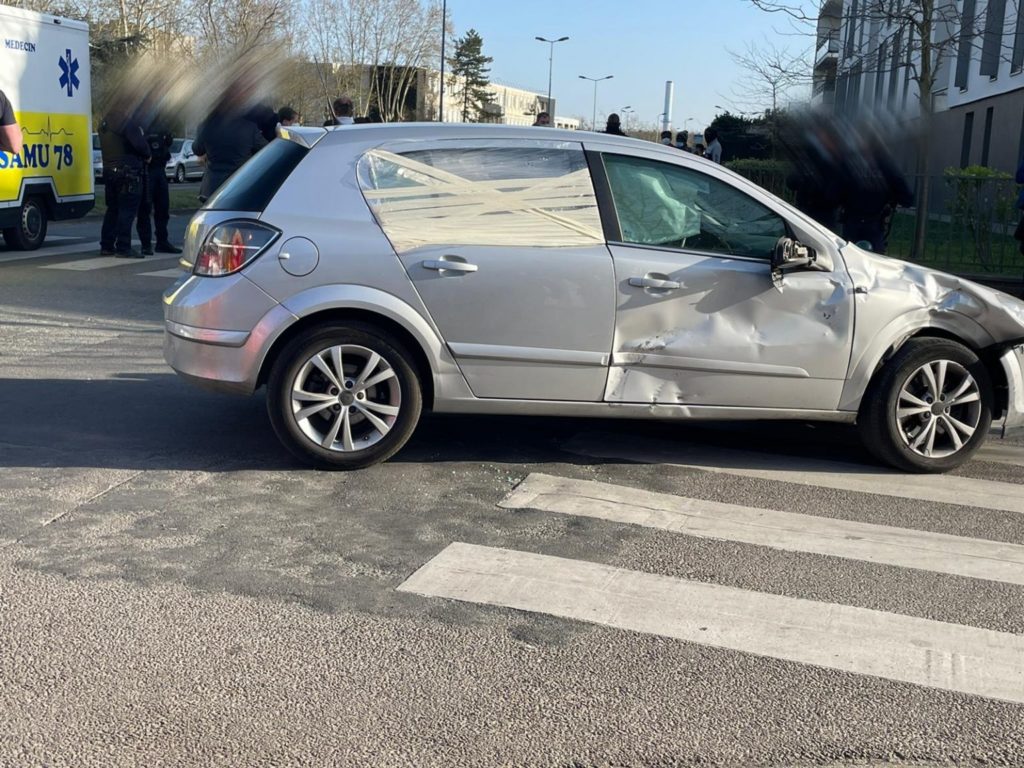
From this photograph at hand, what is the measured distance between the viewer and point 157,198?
48.6 ft

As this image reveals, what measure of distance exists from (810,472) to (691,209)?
1.53 metres

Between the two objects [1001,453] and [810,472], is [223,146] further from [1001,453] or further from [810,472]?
[1001,453]

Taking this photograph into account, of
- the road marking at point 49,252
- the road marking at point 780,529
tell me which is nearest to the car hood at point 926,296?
the road marking at point 780,529

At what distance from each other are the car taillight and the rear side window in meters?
0.12

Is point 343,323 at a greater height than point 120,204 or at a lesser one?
lesser

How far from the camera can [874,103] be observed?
11156 mm

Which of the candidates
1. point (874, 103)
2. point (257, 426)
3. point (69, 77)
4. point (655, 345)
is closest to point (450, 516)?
point (655, 345)

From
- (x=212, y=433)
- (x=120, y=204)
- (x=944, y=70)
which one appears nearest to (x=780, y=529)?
(x=212, y=433)

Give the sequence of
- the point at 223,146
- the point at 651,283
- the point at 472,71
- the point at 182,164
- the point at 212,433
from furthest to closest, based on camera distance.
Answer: the point at 472,71 < the point at 182,164 < the point at 223,146 < the point at 212,433 < the point at 651,283

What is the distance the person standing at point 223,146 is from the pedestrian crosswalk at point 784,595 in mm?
7964

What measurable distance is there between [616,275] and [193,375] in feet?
7.03

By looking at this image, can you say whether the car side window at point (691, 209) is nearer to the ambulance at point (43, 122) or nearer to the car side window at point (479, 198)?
the car side window at point (479, 198)

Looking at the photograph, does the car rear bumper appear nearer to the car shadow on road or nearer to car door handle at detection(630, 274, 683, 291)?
the car shadow on road

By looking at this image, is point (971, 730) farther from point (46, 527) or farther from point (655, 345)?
point (46, 527)
